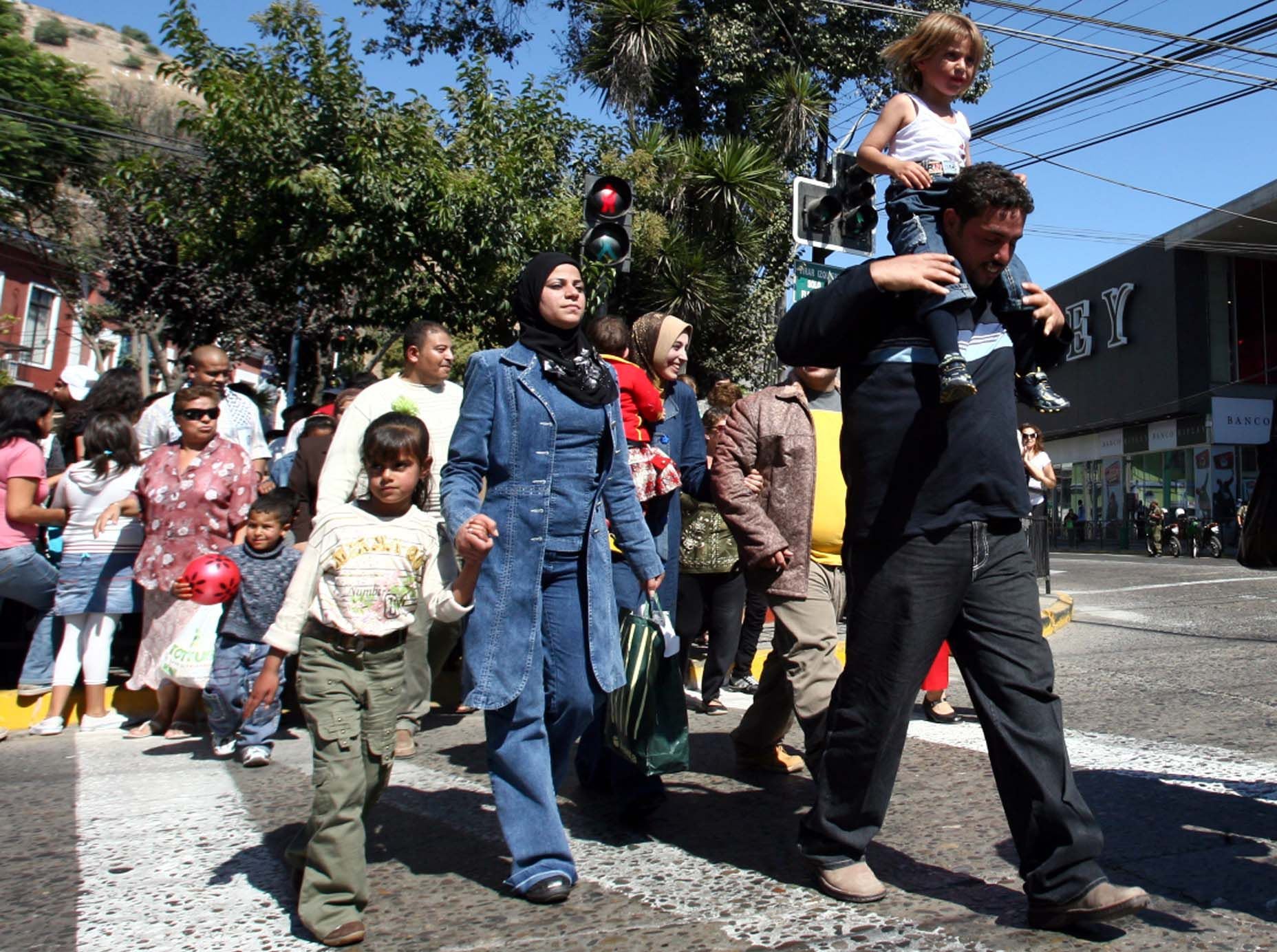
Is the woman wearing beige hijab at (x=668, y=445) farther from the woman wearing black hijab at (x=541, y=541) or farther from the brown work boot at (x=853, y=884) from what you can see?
the brown work boot at (x=853, y=884)

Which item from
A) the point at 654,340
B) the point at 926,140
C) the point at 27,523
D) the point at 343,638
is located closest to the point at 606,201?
the point at 654,340

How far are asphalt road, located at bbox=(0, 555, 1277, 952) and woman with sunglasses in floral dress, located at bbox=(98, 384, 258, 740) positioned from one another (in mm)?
341

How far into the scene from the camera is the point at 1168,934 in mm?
2805

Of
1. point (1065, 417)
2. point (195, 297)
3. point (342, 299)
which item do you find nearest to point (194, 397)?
point (342, 299)

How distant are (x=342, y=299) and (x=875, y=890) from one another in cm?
1613

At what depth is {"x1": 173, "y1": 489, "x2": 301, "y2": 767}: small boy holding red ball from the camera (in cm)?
562

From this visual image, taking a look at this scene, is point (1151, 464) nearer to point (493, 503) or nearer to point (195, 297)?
point (195, 297)

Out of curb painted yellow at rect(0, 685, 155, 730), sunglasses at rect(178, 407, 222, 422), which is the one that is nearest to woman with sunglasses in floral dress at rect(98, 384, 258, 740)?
sunglasses at rect(178, 407, 222, 422)

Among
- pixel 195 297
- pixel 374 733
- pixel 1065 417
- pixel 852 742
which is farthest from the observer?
pixel 1065 417

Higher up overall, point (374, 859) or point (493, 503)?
point (493, 503)

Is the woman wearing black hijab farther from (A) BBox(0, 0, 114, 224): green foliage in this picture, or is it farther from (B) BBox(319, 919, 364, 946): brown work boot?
(A) BBox(0, 0, 114, 224): green foliage

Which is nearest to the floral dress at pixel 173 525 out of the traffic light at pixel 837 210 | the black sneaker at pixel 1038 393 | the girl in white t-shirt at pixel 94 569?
the girl in white t-shirt at pixel 94 569

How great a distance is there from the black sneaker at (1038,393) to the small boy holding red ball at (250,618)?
12.2 feet

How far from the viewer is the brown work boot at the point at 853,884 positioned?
10.1 ft
